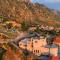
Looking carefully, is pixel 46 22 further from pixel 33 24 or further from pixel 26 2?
pixel 26 2

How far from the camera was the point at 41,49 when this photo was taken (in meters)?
3.64

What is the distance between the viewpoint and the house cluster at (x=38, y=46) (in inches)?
142

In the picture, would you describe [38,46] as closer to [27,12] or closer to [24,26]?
[24,26]

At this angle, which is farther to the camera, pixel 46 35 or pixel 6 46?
pixel 46 35

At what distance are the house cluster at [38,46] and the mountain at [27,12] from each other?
71 cm

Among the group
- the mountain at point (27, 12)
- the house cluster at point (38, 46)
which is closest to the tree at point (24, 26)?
the mountain at point (27, 12)

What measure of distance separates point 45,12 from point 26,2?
1.40 feet

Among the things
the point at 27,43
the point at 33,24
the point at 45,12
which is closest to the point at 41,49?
the point at 27,43

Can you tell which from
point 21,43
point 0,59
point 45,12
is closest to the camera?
point 0,59

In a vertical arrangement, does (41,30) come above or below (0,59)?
above

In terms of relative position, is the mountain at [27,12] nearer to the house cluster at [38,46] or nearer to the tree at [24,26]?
the tree at [24,26]

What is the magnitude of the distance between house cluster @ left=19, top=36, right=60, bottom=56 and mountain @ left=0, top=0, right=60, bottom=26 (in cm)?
71

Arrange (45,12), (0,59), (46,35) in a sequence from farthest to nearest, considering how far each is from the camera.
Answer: (45,12), (46,35), (0,59)

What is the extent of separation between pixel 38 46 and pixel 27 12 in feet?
4.08
